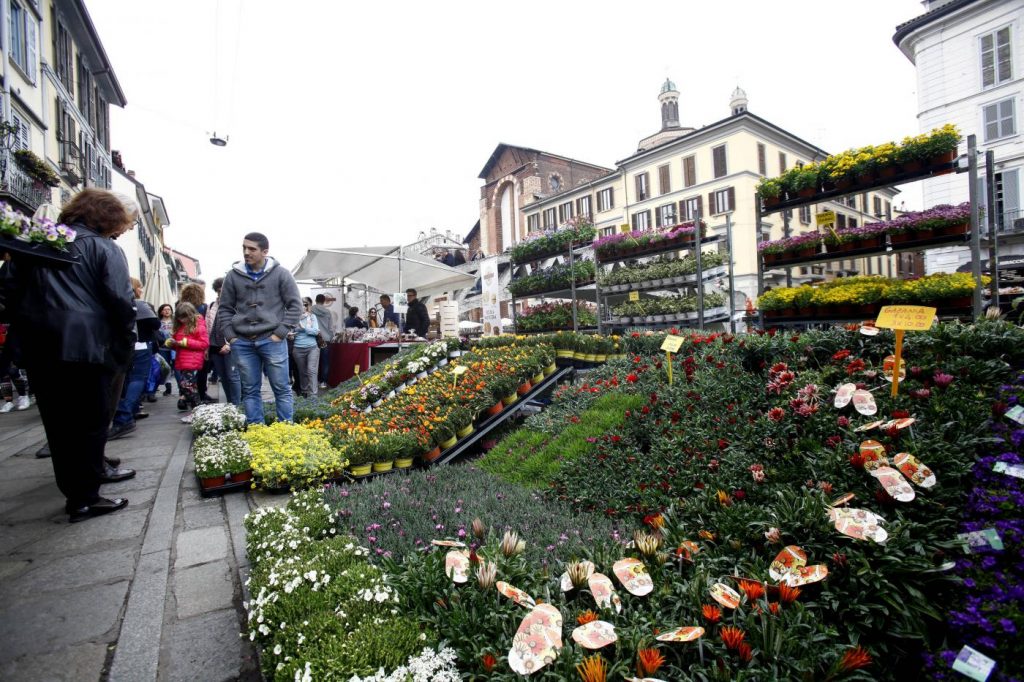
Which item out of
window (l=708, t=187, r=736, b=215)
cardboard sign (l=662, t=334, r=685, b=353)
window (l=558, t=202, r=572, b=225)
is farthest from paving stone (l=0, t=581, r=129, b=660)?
window (l=558, t=202, r=572, b=225)

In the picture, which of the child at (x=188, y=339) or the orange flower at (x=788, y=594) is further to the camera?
the child at (x=188, y=339)

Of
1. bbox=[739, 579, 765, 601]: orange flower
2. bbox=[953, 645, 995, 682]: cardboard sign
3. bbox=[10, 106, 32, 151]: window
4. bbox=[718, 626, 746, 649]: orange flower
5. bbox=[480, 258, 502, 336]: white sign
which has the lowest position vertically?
bbox=[953, 645, 995, 682]: cardboard sign

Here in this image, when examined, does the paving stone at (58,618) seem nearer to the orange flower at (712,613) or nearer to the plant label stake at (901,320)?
the orange flower at (712,613)

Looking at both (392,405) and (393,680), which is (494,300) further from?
(393,680)

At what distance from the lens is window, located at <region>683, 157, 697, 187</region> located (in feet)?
116

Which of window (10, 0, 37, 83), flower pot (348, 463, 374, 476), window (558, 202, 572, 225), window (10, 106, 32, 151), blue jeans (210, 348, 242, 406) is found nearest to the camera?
flower pot (348, 463, 374, 476)

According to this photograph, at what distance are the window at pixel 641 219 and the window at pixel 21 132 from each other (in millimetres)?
32050

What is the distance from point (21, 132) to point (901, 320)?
1812 cm

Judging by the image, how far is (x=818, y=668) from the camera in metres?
1.43

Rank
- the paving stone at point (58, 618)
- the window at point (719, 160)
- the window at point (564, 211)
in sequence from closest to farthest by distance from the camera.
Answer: the paving stone at point (58, 618)
the window at point (719, 160)
the window at point (564, 211)

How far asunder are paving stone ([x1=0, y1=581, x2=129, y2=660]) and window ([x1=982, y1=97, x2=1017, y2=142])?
29005mm

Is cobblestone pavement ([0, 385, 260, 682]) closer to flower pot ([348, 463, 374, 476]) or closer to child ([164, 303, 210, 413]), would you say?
flower pot ([348, 463, 374, 476])

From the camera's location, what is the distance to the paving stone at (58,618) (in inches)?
77.9

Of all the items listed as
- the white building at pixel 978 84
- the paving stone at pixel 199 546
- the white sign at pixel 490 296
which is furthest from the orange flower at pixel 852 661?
the white building at pixel 978 84
